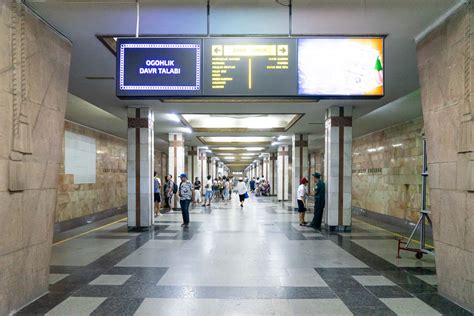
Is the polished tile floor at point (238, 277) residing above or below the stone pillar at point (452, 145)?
below

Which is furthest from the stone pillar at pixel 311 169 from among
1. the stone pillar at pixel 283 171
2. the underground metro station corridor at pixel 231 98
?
the underground metro station corridor at pixel 231 98

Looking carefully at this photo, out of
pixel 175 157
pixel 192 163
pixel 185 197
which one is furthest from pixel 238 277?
pixel 192 163

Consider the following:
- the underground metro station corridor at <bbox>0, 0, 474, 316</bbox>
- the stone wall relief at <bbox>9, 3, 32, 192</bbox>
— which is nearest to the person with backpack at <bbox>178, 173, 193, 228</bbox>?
the underground metro station corridor at <bbox>0, 0, 474, 316</bbox>

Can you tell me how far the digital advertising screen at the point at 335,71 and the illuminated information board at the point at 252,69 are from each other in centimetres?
16

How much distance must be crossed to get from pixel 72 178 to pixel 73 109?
3.09 m

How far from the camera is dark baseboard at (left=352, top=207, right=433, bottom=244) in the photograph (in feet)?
36.5

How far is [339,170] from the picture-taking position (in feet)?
36.6

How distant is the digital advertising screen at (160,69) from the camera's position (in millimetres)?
4789

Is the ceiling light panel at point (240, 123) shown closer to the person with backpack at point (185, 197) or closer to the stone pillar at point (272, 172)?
the person with backpack at point (185, 197)

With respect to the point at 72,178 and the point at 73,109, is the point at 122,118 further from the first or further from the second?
the point at 72,178

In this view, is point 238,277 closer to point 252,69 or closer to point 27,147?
point 252,69

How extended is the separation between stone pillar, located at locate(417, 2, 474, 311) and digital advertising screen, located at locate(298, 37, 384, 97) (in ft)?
2.88

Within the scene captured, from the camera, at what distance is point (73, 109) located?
11461 mm

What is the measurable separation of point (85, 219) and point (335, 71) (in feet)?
39.7
